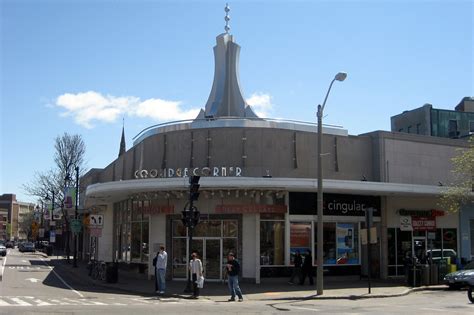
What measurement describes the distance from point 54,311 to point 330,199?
16.5m

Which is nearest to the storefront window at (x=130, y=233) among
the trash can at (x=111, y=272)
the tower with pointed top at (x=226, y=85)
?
the trash can at (x=111, y=272)

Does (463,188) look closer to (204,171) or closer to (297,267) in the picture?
(297,267)

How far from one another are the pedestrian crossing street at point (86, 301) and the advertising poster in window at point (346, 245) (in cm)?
1028

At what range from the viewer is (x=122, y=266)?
34.6 meters

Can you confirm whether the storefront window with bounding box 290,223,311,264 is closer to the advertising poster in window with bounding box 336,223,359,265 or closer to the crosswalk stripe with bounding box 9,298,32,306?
the advertising poster in window with bounding box 336,223,359,265

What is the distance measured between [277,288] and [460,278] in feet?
25.5

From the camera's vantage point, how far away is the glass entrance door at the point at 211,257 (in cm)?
2702

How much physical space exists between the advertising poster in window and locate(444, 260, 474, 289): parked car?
5135 millimetres

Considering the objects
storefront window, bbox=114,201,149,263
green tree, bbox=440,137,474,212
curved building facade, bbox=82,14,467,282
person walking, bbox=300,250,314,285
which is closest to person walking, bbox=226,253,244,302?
curved building facade, bbox=82,14,467,282

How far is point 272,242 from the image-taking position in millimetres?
26969

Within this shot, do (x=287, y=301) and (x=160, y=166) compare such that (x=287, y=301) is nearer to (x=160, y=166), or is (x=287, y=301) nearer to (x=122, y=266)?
(x=160, y=166)

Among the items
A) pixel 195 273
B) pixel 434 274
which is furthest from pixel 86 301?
pixel 434 274

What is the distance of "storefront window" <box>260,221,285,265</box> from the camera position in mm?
26750

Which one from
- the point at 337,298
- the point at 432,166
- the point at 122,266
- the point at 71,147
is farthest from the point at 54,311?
the point at 71,147
